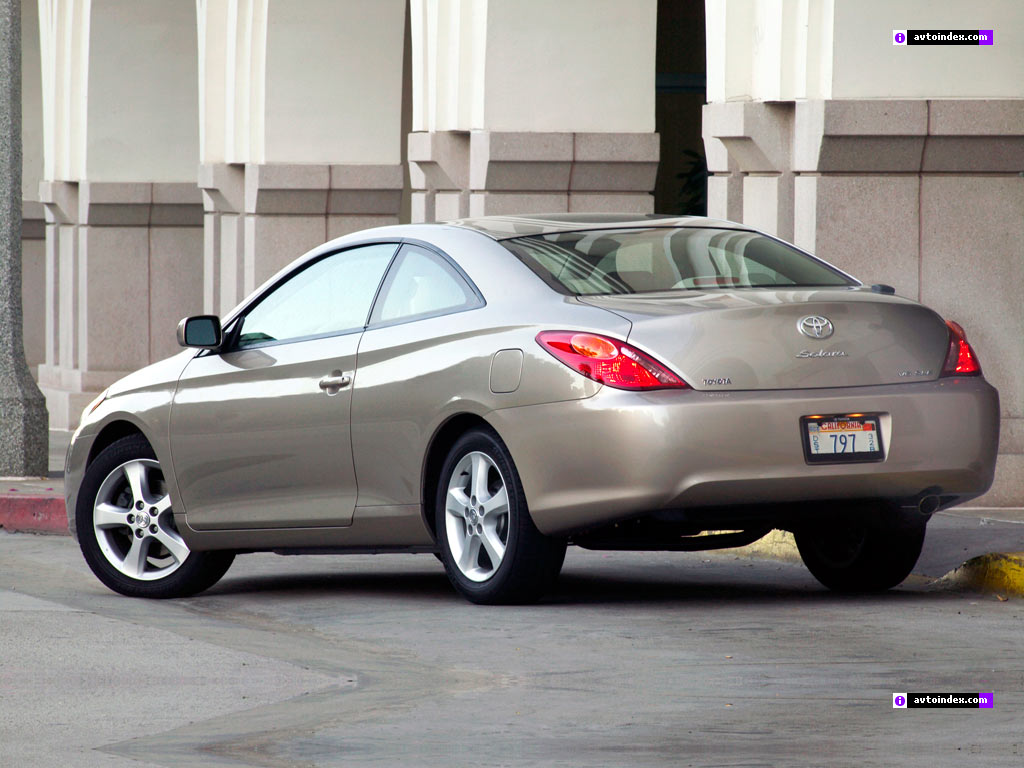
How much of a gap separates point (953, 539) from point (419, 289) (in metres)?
2.80

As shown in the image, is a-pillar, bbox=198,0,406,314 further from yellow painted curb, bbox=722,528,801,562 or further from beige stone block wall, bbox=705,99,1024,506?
yellow painted curb, bbox=722,528,801,562

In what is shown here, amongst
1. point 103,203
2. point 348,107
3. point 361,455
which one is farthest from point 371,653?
point 103,203

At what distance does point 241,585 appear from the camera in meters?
9.73

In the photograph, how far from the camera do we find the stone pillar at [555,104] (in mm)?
14703

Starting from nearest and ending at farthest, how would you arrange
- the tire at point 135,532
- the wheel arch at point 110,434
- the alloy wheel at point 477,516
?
the alloy wheel at point 477,516 → the tire at point 135,532 → the wheel arch at point 110,434

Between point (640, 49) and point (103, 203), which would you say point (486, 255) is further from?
point (103, 203)

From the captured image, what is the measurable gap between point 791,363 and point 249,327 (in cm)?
266

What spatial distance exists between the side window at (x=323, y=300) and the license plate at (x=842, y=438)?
1.98 metres

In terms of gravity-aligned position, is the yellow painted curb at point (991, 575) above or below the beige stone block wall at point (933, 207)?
below

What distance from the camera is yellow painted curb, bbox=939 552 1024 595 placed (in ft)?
27.9

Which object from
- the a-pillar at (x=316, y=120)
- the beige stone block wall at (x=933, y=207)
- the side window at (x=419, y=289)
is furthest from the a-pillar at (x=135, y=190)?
the side window at (x=419, y=289)

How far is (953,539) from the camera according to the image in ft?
31.6

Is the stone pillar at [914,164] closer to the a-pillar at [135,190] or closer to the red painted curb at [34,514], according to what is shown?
the red painted curb at [34,514]

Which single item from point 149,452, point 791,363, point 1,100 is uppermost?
point 1,100
